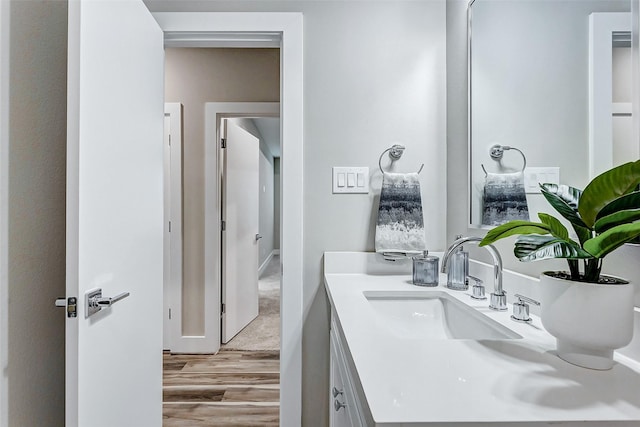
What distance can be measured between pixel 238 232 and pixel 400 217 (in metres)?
1.87

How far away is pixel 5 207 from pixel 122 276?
368mm

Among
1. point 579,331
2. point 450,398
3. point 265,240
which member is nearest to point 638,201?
point 579,331

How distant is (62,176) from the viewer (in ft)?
3.56

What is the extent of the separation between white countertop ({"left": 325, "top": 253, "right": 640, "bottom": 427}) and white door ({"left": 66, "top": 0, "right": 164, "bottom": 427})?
2.45 ft

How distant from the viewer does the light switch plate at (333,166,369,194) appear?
1.47 meters

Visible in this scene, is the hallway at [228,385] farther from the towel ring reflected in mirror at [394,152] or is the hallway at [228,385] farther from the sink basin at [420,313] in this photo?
the towel ring reflected in mirror at [394,152]

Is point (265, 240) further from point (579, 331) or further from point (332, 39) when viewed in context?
point (579, 331)

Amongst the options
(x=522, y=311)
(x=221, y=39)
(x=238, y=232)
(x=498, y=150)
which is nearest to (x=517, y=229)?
(x=522, y=311)

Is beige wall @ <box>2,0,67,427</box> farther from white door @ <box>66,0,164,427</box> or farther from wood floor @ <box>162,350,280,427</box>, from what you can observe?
wood floor @ <box>162,350,280,427</box>

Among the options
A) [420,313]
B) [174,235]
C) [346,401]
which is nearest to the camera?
[346,401]

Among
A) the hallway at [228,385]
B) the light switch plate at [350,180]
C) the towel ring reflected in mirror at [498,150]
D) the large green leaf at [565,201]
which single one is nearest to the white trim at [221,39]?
the light switch plate at [350,180]

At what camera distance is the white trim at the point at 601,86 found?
0.70m

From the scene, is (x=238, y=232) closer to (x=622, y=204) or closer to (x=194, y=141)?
(x=194, y=141)

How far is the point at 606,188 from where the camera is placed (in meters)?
0.54
